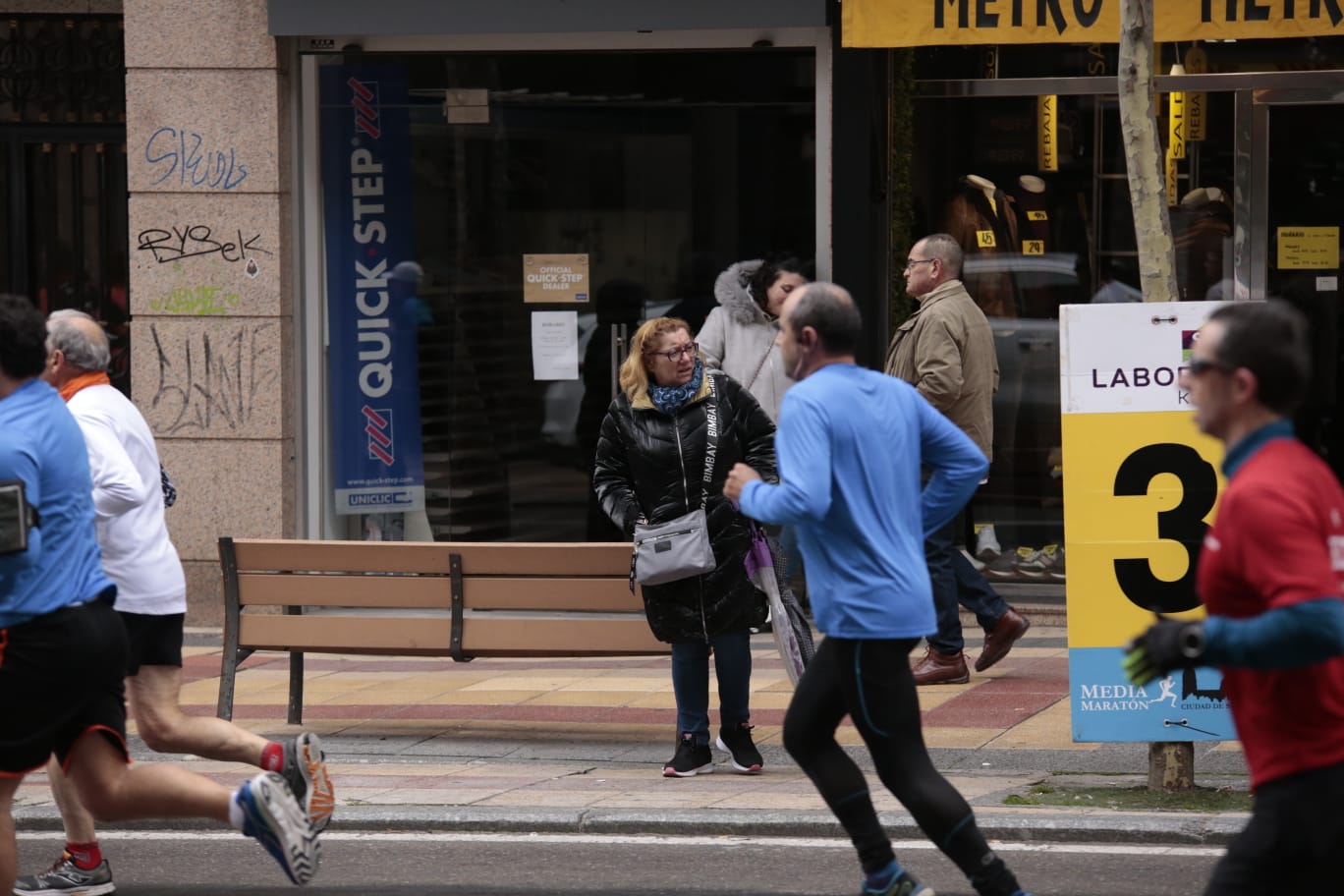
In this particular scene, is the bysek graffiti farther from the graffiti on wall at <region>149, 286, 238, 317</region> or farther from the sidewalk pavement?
the sidewalk pavement

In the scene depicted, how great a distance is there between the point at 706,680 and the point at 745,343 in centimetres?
306

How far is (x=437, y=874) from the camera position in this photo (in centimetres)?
643

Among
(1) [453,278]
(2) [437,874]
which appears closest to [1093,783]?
(2) [437,874]

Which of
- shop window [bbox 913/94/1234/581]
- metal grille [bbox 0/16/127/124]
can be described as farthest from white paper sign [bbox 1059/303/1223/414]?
metal grille [bbox 0/16/127/124]

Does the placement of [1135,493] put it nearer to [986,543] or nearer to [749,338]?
[749,338]

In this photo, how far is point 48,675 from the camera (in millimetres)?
5160

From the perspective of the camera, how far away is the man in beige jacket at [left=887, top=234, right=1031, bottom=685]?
9320mm

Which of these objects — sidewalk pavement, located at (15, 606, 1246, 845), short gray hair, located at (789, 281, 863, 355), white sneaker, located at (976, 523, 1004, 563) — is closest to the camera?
short gray hair, located at (789, 281, 863, 355)

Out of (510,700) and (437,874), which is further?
(510,700)

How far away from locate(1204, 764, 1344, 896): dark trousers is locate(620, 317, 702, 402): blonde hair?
4.25 meters

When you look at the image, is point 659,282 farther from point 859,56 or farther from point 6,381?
point 6,381

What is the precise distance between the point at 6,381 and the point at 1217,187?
25.8 ft

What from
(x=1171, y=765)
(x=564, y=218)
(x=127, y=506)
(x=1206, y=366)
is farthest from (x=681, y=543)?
(x=564, y=218)

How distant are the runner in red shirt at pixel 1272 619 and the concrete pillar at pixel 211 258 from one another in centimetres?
845
